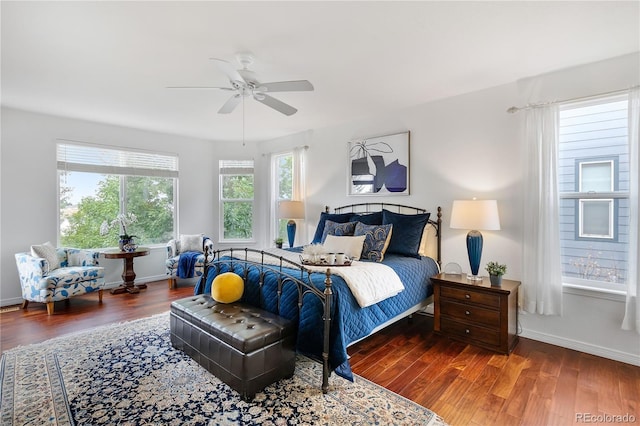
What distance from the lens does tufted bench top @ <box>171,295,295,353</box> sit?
2053 mm

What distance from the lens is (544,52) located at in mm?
2605

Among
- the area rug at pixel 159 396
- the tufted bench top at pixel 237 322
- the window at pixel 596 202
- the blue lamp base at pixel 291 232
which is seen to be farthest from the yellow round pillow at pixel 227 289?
the window at pixel 596 202

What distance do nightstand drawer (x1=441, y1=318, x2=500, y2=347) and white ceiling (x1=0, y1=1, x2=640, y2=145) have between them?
2478mm

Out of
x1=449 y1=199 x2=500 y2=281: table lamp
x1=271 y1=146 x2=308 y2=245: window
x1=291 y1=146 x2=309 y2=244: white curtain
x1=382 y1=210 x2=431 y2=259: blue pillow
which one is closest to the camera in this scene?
x1=449 y1=199 x2=500 y2=281: table lamp

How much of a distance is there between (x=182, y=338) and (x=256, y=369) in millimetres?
960

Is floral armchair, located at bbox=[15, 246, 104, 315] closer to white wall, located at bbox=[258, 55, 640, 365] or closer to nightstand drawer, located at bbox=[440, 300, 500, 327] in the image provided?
white wall, located at bbox=[258, 55, 640, 365]

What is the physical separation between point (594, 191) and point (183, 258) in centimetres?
532

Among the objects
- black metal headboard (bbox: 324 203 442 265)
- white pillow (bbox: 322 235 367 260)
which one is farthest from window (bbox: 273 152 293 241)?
white pillow (bbox: 322 235 367 260)

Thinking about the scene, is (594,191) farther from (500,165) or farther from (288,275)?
(288,275)

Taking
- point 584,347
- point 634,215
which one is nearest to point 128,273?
point 584,347

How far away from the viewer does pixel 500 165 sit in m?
3.31

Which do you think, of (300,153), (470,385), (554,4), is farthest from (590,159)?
(300,153)

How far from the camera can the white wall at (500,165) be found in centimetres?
274
